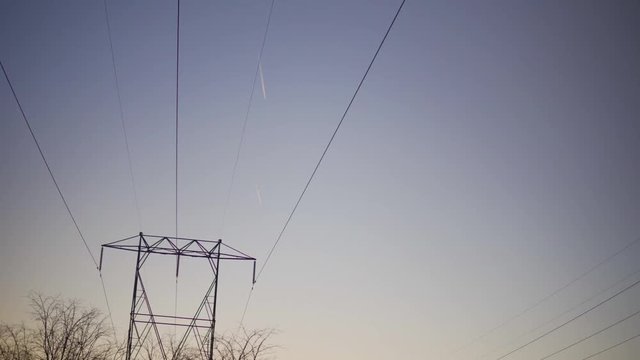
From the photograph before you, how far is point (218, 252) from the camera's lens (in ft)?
69.2

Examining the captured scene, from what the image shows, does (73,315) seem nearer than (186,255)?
No

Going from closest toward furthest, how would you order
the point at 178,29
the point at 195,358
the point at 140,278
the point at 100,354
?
the point at 178,29, the point at 140,278, the point at 195,358, the point at 100,354

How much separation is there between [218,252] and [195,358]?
12980 millimetres

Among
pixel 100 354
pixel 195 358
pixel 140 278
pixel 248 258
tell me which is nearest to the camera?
pixel 140 278

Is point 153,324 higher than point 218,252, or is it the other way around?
point 218,252

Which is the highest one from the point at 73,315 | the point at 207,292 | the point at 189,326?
the point at 73,315

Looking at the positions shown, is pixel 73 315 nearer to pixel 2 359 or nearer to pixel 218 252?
pixel 2 359

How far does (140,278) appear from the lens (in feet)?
66.2

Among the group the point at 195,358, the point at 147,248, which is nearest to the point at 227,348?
the point at 195,358

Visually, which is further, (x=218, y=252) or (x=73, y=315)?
(x=73, y=315)

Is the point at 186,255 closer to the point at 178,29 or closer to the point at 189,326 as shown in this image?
the point at 189,326

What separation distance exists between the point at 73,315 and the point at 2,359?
213 inches

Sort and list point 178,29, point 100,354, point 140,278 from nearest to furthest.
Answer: point 178,29 → point 140,278 → point 100,354

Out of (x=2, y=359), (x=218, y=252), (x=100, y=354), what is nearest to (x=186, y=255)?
(x=218, y=252)
